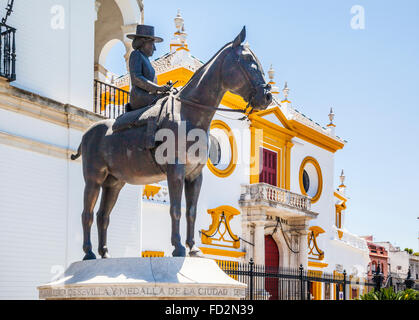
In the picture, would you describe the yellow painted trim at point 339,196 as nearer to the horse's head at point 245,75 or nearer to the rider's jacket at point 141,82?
the rider's jacket at point 141,82

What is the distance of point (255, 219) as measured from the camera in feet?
70.2

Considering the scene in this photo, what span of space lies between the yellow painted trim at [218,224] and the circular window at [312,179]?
6.06 metres

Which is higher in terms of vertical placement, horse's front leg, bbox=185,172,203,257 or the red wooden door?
the red wooden door

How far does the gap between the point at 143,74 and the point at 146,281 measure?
7.40 ft

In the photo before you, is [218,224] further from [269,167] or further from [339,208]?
[339,208]

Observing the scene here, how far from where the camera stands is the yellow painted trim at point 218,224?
1977 centimetres

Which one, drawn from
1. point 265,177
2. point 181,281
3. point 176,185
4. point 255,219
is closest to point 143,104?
point 176,185

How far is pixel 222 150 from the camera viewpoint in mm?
21312

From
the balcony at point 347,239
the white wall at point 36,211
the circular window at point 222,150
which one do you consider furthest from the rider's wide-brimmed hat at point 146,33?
the balcony at point 347,239

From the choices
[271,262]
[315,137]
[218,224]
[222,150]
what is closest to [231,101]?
[222,150]

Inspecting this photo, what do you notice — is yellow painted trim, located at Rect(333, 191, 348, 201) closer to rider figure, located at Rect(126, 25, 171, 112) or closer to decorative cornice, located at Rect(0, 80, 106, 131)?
decorative cornice, located at Rect(0, 80, 106, 131)

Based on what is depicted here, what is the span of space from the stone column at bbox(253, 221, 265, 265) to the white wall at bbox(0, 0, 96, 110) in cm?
1083

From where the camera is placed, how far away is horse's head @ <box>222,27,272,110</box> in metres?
6.06

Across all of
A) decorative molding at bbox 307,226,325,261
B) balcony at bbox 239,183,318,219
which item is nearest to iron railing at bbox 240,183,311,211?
balcony at bbox 239,183,318,219
